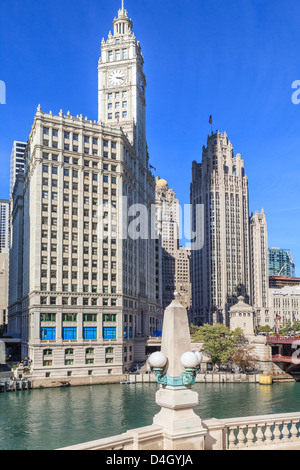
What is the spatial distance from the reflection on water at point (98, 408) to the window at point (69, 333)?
1161 cm

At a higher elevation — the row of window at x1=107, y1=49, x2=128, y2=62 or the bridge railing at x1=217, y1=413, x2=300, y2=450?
the row of window at x1=107, y1=49, x2=128, y2=62

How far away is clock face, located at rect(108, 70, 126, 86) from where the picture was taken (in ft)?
420

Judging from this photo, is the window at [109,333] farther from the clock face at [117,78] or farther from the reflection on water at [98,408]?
the clock face at [117,78]

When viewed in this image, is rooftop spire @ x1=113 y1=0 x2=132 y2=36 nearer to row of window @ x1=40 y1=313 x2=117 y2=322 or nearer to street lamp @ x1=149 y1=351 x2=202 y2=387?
row of window @ x1=40 y1=313 x2=117 y2=322

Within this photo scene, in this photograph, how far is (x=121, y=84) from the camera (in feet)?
419

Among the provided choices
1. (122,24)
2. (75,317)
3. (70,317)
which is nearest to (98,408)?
(70,317)

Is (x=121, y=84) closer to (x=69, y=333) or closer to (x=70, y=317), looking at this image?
(x=70, y=317)

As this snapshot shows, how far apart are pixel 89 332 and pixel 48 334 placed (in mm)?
9339

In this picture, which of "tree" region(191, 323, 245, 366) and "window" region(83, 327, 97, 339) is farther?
"tree" region(191, 323, 245, 366)

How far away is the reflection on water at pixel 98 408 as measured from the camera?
4832 centimetres

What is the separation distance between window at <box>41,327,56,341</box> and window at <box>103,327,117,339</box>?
11877 mm

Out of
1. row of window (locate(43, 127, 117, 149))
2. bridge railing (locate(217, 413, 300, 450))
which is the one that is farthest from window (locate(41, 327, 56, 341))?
bridge railing (locate(217, 413, 300, 450))

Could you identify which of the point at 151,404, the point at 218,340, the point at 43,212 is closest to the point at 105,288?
the point at 43,212

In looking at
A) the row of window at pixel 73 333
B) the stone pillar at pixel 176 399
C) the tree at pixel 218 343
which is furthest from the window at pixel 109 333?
the stone pillar at pixel 176 399
